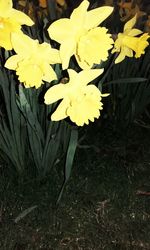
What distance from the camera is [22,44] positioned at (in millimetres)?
836

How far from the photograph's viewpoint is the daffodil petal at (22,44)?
823 millimetres

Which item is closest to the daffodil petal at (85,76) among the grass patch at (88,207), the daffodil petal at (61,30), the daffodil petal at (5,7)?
the daffodil petal at (61,30)

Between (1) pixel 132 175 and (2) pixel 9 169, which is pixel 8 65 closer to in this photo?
(2) pixel 9 169

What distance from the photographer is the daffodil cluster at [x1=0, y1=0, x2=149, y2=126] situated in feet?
2.65

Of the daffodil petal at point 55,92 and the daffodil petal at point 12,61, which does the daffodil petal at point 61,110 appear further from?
the daffodil petal at point 12,61

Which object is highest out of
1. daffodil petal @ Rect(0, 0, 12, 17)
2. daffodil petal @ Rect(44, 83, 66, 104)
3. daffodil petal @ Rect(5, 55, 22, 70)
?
daffodil petal @ Rect(0, 0, 12, 17)

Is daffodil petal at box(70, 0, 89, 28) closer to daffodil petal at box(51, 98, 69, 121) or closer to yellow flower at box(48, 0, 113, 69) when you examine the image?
yellow flower at box(48, 0, 113, 69)

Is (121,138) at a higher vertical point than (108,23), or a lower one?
lower

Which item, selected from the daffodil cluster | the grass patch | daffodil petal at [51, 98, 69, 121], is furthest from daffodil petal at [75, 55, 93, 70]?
the grass patch

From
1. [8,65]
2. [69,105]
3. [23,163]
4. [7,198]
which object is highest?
[8,65]

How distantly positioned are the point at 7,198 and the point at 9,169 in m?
0.12

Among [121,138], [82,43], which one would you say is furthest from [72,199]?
[82,43]

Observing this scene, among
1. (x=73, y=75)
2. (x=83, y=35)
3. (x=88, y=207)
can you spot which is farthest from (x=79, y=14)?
(x=88, y=207)

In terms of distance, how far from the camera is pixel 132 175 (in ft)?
4.43
